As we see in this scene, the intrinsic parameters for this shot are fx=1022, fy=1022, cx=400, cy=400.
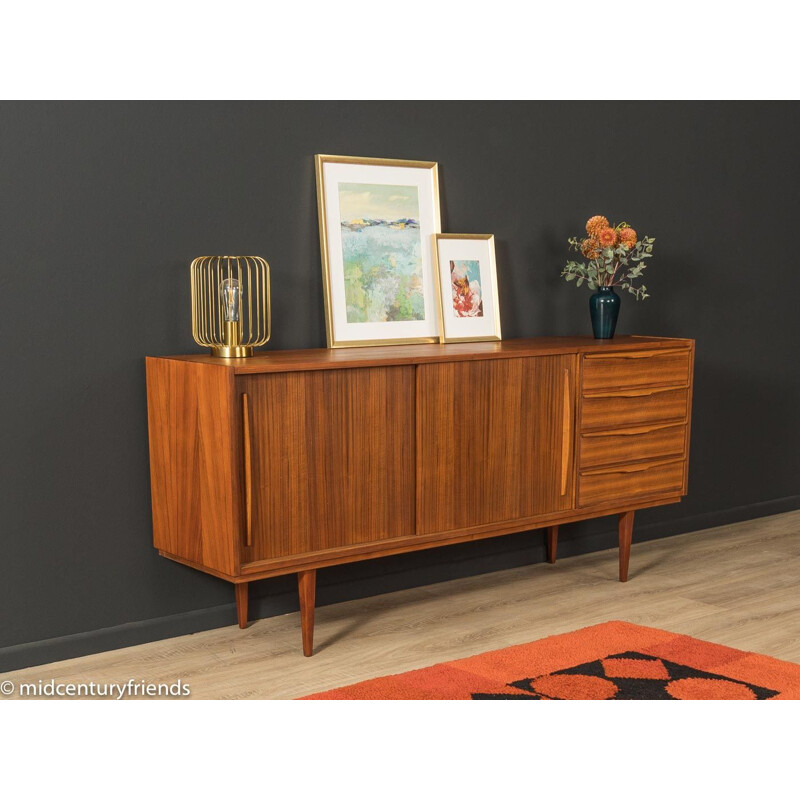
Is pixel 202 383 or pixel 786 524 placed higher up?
pixel 202 383

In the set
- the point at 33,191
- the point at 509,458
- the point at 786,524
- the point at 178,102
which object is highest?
the point at 178,102

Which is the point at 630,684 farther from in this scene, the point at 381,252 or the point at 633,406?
the point at 381,252

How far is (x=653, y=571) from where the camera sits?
4.03m

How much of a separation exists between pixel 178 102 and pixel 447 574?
1.93 m

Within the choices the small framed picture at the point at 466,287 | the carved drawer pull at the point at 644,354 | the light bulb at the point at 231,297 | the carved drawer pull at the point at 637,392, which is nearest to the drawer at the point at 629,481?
the carved drawer pull at the point at 637,392

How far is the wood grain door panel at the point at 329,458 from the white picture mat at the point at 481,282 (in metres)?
0.64

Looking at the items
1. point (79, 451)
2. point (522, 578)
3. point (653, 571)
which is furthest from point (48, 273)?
point (653, 571)

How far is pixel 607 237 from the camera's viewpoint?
12.6ft

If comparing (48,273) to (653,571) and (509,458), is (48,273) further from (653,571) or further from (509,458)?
(653,571)

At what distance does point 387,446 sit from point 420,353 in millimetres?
335

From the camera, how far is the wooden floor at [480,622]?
2908 mm

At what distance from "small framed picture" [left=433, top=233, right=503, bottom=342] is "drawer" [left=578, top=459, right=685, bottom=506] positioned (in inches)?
25.1

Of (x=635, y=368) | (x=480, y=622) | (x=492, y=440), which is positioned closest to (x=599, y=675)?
(x=480, y=622)

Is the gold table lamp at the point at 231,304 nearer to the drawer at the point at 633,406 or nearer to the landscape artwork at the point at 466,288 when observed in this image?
the landscape artwork at the point at 466,288
